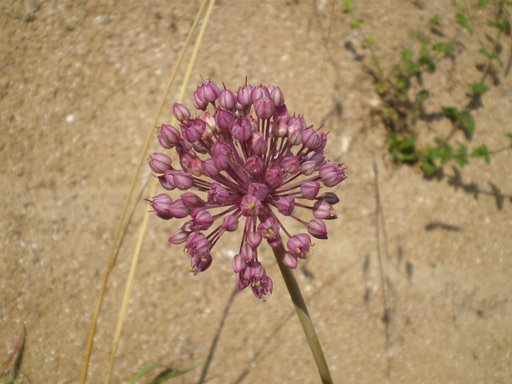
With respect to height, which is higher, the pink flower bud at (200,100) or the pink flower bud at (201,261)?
the pink flower bud at (200,100)

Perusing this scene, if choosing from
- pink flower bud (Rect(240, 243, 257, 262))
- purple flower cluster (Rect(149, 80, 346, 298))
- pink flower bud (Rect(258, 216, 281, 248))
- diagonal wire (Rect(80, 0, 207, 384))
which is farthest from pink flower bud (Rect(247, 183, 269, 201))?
diagonal wire (Rect(80, 0, 207, 384))

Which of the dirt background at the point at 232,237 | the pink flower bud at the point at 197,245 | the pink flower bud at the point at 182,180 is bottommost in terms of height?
the dirt background at the point at 232,237

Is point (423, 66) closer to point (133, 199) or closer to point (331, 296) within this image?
point (331, 296)

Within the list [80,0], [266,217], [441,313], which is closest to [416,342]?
[441,313]

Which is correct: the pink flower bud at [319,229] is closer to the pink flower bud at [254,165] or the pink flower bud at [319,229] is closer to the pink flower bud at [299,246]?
the pink flower bud at [299,246]

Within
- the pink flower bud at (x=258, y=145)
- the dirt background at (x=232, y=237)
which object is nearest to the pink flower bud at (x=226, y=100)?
the pink flower bud at (x=258, y=145)

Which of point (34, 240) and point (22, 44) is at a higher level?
point (22, 44)

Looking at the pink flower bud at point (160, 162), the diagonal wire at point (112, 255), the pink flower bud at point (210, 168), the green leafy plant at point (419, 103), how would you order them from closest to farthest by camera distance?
the pink flower bud at point (210, 168), the pink flower bud at point (160, 162), the diagonal wire at point (112, 255), the green leafy plant at point (419, 103)
